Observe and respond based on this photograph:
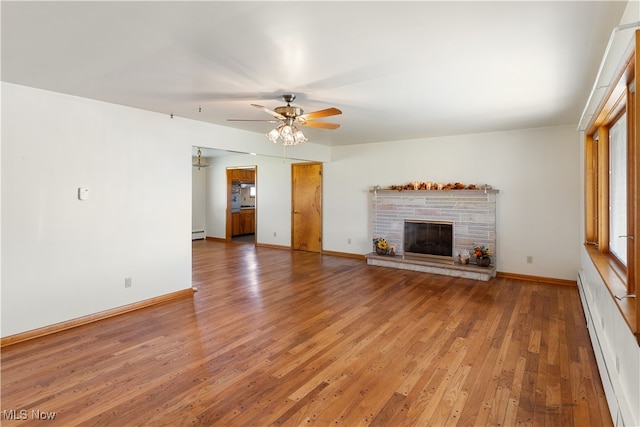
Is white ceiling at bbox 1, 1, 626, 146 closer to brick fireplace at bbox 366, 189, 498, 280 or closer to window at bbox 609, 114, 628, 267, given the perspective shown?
window at bbox 609, 114, 628, 267

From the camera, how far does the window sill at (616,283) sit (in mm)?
1762

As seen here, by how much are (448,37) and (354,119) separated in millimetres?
2346

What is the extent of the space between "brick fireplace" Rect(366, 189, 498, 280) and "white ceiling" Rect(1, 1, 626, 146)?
6.76 feet

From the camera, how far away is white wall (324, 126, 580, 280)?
4910mm

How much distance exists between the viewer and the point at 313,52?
235cm

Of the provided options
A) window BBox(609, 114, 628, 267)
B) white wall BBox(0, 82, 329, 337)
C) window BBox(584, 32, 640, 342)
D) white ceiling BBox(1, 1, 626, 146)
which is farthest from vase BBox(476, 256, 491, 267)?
white wall BBox(0, 82, 329, 337)

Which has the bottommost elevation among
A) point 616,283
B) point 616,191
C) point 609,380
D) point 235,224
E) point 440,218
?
point 609,380

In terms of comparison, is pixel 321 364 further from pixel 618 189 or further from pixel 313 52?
pixel 618 189

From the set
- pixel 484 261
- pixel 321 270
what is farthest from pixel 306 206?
pixel 484 261

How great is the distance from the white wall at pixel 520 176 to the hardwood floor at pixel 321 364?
0.86 meters

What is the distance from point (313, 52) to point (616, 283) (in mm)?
2748

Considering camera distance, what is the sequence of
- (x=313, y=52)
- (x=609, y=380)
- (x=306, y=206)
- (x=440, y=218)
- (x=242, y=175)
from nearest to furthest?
(x=609, y=380) → (x=313, y=52) → (x=440, y=218) → (x=306, y=206) → (x=242, y=175)

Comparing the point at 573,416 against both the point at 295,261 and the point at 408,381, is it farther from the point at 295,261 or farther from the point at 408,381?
the point at 295,261

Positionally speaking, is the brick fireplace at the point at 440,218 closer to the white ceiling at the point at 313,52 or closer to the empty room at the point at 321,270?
the empty room at the point at 321,270
